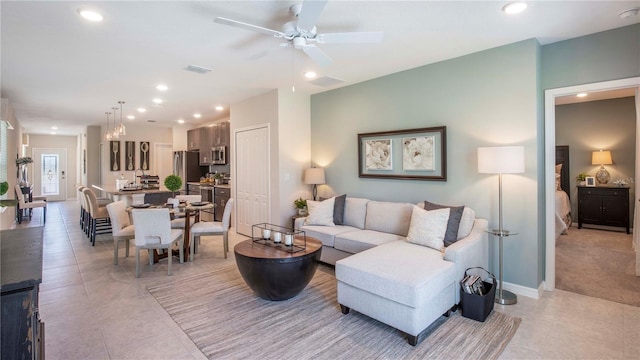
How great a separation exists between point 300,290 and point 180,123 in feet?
25.1

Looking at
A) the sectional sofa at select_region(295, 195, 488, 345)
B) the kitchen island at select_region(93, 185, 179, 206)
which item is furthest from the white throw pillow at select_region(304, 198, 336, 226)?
the kitchen island at select_region(93, 185, 179, 206)

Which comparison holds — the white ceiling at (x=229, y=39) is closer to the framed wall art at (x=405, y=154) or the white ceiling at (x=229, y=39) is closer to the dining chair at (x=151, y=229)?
the framed wall art at (x=405, y=154)

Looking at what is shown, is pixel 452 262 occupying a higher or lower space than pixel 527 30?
lower

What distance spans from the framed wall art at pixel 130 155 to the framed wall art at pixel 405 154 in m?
7.72

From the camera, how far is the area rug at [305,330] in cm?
236

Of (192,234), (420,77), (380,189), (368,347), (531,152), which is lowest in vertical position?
(368,347)

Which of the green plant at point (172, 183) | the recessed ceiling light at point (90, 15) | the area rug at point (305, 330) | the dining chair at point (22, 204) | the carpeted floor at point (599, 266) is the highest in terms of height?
the recessed ceiling light at point (90, 15)

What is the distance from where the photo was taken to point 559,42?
338 centimetres

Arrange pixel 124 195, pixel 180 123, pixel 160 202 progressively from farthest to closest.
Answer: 1. pixel 180 123
2. pixel 160 202
3. pixel 124 195

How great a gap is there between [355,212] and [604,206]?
5310mm

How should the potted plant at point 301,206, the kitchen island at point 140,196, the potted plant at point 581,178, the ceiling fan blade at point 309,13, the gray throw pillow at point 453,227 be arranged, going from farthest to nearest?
the potted plant at point 581,178
the kitchen island at point 140,196
the potted plant at point 301,206
the gray throw pillow at point 453,227
the ceiling fan blade at point 309,13

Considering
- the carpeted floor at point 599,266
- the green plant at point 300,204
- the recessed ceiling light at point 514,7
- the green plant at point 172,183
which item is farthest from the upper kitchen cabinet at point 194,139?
the carpeted floor at point 599,266

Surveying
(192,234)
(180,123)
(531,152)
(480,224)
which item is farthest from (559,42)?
(180,123)

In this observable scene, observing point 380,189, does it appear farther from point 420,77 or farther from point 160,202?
point 160,202
